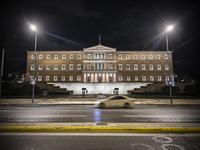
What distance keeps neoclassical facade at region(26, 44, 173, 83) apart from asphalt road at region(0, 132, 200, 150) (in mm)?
44696

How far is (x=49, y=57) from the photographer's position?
51.4m

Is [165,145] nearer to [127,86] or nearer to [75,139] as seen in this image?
[75,139]

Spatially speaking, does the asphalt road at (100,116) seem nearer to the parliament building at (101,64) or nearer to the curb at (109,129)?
the curb at (109,129)

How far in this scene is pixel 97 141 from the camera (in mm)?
4195

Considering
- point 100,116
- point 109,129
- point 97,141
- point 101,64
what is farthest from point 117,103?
point 101,64

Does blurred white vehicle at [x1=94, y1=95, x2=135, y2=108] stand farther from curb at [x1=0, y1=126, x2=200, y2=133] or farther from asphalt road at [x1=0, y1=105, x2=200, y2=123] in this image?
curb at [x1=0, y1=126, x2=200, y2=133]

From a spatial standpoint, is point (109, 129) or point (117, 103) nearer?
point (109, 129)

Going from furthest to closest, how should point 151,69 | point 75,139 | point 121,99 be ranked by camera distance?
point 151,69
point 121,99
point 75,139

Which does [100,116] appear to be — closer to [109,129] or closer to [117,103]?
[109,129]

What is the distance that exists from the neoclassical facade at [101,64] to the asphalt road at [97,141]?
4470 centimetres

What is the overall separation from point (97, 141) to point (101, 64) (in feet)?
153


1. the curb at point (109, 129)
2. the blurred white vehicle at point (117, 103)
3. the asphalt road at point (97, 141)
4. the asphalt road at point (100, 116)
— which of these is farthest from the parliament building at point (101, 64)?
the asphalt road at point (97, 141)

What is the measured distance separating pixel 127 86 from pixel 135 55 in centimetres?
2036

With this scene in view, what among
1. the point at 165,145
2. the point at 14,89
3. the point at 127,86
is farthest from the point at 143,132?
the point at 14,89
